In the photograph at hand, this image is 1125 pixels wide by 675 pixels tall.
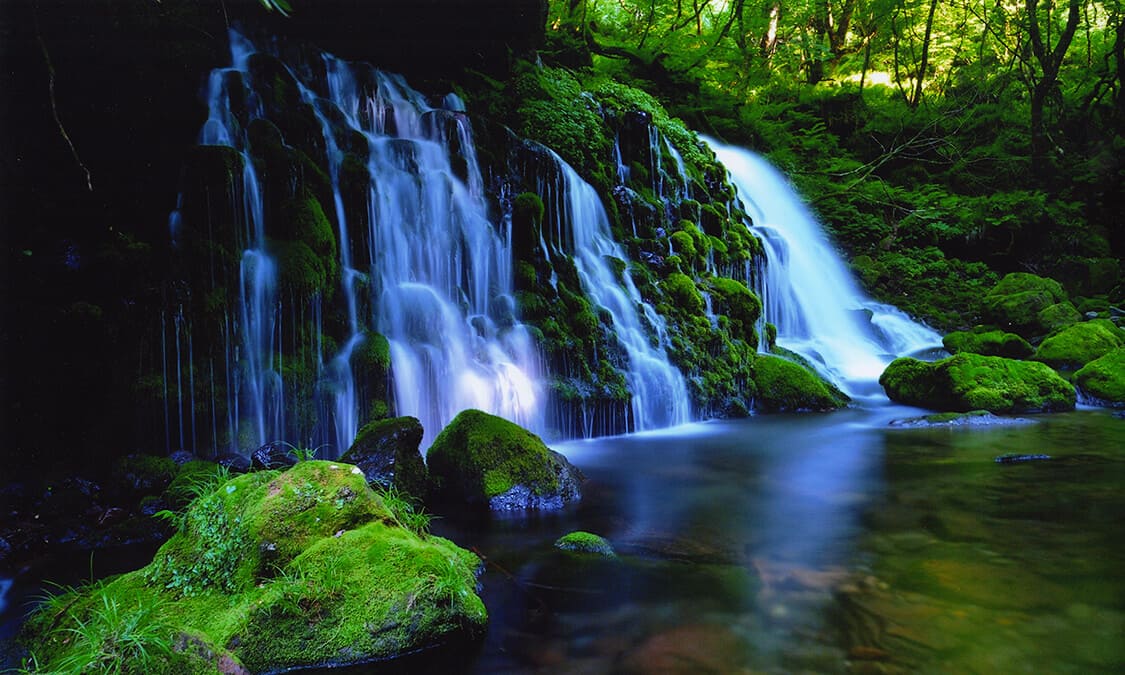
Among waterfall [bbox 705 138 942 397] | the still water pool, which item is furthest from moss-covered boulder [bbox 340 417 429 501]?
waterfall [bbox 705 138 942 397]

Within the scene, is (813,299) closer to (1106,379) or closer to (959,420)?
(1106,379)

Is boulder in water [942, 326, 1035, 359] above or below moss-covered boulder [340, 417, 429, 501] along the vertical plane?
above

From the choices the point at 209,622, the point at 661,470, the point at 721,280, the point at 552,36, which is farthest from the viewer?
the point at 552,36

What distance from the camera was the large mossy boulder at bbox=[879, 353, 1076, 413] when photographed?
1082 centimetres

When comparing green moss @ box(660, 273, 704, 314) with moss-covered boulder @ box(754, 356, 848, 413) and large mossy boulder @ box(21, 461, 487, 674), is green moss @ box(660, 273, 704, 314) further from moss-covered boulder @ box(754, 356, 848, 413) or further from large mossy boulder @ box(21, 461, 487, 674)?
large mossy boulder @ box(21, 461, 487, 674)

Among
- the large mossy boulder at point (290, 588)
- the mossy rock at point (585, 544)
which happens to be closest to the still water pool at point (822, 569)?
the mossy rock at point (585, 544)

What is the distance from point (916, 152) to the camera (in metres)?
22.9

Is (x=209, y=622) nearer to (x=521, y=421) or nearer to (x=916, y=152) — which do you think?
(x=521, y=421)

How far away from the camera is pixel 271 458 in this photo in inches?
245

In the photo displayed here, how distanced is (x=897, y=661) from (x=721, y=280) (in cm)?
1055

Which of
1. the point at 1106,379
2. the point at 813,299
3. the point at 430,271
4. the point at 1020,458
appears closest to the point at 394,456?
the point at 430,271

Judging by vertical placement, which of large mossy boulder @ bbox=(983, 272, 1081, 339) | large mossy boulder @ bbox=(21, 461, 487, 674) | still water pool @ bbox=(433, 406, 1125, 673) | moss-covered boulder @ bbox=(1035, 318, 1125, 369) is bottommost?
still water pool @ bbox=(433, 406, 1125, 673)

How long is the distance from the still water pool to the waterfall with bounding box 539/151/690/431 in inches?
98.7

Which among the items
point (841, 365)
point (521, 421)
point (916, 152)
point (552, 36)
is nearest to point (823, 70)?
point (916, 152)
